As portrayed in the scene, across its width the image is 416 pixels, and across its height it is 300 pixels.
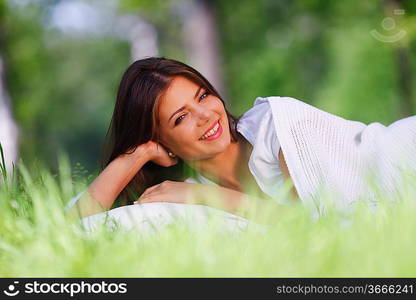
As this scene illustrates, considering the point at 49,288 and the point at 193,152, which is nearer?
the point at 49,288

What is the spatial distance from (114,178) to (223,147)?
63 cm

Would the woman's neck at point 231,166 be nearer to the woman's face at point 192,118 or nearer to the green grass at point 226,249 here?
the woman's face at point 192,118

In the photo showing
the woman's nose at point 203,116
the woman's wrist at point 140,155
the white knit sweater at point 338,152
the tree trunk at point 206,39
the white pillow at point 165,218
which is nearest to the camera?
the white pillow at point 165,218

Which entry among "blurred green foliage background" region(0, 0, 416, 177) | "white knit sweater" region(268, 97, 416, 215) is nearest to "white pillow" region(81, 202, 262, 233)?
"white knit sweater" region(268, 97, 416, 215)

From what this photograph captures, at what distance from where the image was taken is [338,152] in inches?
130

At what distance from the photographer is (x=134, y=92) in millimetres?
3555

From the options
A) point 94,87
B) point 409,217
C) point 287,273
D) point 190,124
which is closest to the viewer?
point 287,273

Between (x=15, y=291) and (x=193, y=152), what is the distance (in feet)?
5.50

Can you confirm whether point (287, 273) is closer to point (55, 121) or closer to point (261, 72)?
point (261, 72)

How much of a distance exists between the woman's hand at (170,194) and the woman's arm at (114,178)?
0.22 metres

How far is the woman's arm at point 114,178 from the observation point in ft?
11.1

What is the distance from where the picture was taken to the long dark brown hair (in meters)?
3.47

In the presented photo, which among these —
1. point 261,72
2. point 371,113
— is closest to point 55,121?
point 261,72

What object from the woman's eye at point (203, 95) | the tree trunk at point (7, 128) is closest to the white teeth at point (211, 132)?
the woman's eye at point (203, 95)
